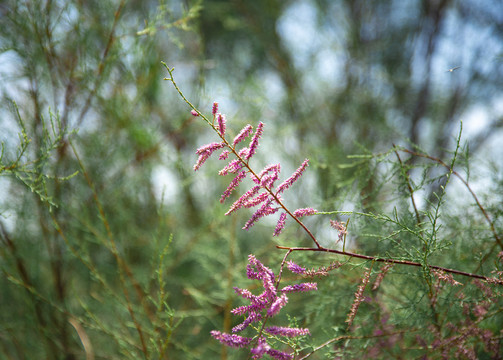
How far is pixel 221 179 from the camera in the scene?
1.75 m

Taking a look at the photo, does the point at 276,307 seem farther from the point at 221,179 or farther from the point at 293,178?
the point at 221,179

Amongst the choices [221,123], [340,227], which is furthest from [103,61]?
[340,227]

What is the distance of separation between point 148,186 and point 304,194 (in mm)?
747

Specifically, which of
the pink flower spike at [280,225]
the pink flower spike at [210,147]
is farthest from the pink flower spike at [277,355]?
the pink flower spike at [210,147]

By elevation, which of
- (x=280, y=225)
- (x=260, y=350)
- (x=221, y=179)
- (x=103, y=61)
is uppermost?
(x=221, y=179)

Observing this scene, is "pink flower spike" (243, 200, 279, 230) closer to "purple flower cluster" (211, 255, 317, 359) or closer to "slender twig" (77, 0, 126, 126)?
"purple flower cluster" (211, 255, 317, 359)

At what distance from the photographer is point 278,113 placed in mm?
2002

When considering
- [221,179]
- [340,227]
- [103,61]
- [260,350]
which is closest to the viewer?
[260,350]

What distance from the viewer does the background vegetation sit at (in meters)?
0.70

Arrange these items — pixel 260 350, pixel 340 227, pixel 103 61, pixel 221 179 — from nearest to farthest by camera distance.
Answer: pixel 260 350 → pixel 340 227 → pixel 103 61 → pixel 221 179

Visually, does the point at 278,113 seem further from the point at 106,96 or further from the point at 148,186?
the point at 106,96

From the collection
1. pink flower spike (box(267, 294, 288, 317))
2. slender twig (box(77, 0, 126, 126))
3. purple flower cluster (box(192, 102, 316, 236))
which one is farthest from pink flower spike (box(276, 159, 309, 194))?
slender twig (box(77, 0, 126, 126))

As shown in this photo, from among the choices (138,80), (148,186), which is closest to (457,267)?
(138,80)

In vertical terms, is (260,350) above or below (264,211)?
below
